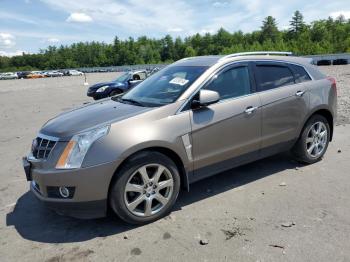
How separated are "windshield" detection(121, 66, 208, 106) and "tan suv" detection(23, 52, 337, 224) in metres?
0.02

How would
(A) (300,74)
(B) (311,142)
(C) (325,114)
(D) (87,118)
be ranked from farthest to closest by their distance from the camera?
(C) (325,114) → (B) (311,142) → (A) (300,74) → (D) (87,118)

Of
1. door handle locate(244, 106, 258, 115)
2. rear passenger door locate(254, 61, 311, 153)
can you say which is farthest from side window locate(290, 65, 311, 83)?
door handle locate(244, 106, 258, 115)

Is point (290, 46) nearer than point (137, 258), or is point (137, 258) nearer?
point (137, 258)

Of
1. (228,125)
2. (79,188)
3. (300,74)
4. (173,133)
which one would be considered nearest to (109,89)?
(300,74)

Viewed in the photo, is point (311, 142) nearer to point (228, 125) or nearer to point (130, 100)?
point (228, 125)

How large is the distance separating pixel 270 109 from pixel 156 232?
2.25 m

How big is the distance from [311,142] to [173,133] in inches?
103

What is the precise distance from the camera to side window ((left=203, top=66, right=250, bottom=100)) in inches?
167

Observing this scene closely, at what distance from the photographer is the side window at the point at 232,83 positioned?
4.23 meters

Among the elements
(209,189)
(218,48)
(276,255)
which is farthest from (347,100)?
(218,48)

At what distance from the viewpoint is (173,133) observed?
12.3 ft

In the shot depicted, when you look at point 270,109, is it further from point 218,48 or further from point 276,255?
point 218,48

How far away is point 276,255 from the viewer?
3.03 m

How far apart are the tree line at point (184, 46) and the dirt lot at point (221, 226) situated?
310 ft
